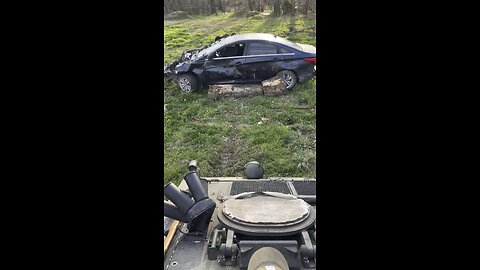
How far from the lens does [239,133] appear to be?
7.14 metres

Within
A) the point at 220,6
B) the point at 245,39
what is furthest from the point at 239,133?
the point at 220,6

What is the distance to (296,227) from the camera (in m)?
2.98

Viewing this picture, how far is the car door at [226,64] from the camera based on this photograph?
8.85 m

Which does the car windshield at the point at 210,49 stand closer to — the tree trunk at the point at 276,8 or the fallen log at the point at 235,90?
the fallen log at the point at 235,90

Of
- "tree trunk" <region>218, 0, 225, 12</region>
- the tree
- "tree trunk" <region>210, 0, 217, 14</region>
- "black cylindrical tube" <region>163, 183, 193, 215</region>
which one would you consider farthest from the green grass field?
"tree trunk" <region>218, 0, 225, 12</region>

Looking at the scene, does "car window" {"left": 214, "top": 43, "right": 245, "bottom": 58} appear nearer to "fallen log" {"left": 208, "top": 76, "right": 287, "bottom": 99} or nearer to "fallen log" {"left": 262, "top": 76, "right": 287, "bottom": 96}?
"fallen log" {"left": 208, "top": 76, "right": 287, "bottom": 99}

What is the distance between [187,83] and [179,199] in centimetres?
604

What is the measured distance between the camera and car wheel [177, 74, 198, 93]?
9011mm

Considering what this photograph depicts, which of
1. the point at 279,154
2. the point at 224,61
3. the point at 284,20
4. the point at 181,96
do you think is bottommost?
the point at 279,154

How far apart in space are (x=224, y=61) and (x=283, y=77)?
120cm

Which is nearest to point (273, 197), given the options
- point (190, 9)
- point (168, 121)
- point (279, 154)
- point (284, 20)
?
point (279, 154)

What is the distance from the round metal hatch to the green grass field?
2.32 m

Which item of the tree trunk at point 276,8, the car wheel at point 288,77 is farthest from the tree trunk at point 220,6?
the car wheel at point 288,77

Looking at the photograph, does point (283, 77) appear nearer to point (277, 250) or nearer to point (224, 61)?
point (224, 61)
